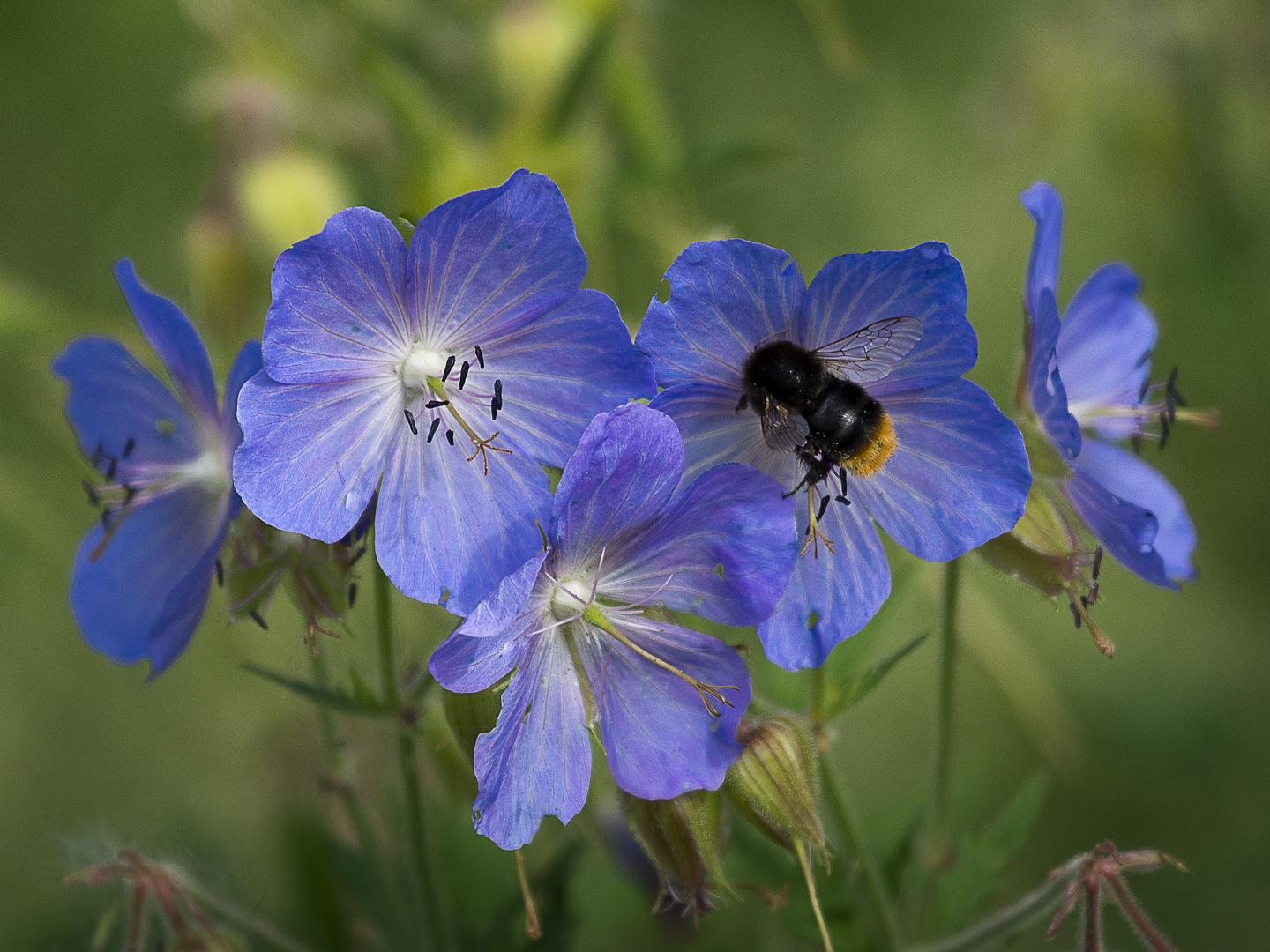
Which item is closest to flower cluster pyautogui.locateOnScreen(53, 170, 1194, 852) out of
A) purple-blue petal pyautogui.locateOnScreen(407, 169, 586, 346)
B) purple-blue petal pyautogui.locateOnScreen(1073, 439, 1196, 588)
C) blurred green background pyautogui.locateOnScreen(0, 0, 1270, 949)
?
purple-blue petal pyautogui.locateOnScreen(407, 169, 586, 346)

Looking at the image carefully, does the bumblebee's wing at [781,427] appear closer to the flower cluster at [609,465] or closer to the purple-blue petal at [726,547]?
the flower cluster at [609,465]

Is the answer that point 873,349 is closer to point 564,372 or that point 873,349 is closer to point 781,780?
point 564,372

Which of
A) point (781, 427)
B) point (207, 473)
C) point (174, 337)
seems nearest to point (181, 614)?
point (207, 473)

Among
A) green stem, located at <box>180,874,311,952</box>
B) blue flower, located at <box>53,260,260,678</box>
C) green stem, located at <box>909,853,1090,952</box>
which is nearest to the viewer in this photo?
green stem, located at <box>909,853,1090,952</box>

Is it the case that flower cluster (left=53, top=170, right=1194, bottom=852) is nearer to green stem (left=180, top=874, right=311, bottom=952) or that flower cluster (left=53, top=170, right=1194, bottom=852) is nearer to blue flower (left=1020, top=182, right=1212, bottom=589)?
blue flower (left=1020, top=182, right=1212, bottom=589)

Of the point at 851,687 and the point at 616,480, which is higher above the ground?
the point at 616,480

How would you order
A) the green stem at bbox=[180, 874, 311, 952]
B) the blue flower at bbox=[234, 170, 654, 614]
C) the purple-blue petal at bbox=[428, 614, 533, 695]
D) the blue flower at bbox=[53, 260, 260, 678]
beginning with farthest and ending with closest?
the blue flower at bbox=[53, 260, 260, 678], the green stem at bbox=[180, 874, 311, 952], the blue flower at bbox=[234, 170, 654, 614], the purple-blue petal at bbox=[428, 614, 533, 695]
